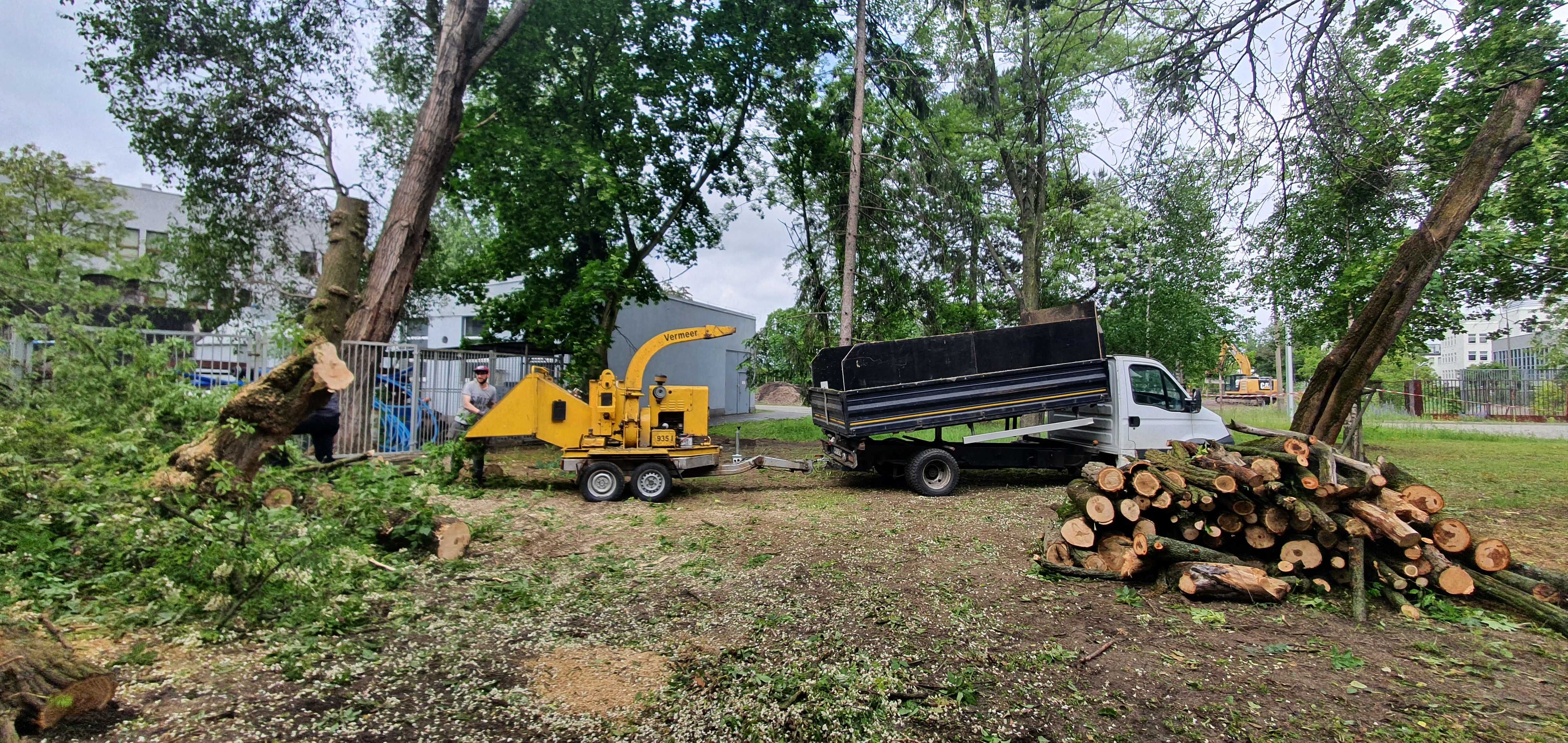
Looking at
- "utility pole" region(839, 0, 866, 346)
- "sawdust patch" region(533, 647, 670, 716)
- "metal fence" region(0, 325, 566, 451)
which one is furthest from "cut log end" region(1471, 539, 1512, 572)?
"metal fence" region(0, 325, 566, 451)

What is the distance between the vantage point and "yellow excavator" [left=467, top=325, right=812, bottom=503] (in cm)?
843

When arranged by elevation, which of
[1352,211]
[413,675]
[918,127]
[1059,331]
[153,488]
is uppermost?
[918,127]

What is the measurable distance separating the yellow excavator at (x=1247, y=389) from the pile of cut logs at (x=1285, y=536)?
27241mm

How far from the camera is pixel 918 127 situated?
43.9ft

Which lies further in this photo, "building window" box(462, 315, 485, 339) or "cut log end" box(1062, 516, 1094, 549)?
"building window" box(462, 315, 485, 339)

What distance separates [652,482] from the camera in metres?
8.62

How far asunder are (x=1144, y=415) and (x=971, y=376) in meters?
2.47

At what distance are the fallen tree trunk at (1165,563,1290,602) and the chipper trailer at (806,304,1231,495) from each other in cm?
415

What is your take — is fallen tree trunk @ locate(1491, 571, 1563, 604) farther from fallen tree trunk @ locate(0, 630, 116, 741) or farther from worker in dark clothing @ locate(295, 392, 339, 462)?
worker in dark clothing @ locate(295, 392, 339, 462)

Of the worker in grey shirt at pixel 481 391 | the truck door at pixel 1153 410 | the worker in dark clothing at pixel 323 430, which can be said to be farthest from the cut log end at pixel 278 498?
the truck door at pixel 1153 410

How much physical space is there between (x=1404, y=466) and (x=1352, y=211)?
7.43 meters

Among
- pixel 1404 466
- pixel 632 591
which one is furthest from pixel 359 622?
pixel 1404 466

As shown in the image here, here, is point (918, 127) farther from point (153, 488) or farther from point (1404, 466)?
point (153, 488)

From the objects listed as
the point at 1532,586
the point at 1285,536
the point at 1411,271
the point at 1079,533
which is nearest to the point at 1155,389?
the point at 1411,271
